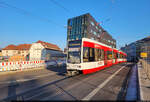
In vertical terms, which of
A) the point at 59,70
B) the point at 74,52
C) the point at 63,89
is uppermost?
the point at 74,52

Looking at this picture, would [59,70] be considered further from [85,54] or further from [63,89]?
[63,89]

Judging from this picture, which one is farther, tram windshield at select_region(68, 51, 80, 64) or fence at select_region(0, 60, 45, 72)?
fence at select_region(0, 60, 45, 72)

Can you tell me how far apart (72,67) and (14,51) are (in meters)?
77.9

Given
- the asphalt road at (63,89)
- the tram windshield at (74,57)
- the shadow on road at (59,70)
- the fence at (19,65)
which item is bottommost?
the shadow on road at (59,70)

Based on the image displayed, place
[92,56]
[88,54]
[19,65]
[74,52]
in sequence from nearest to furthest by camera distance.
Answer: [74,52]
[88,54]
[92,56]
[19,65]

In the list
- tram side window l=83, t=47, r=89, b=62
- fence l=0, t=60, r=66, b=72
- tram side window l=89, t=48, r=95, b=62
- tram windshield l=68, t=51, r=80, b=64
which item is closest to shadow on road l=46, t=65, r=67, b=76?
fence l=0, t=60, r=66, b=72

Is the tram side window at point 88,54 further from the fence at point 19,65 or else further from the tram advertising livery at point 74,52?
the fence at point 19,65

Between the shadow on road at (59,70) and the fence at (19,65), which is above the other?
the fence at (19,65)

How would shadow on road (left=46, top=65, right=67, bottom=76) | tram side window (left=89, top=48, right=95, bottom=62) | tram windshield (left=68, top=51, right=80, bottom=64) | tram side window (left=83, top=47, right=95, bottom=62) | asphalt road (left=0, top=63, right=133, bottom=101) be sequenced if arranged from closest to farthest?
asphalt road (left=0, top=63, right=133, bottom=101) < tram windshield (left=68, top=51, right=80, bottom=64) < tram side window (left=83, top=47, right=95, bottom=62) < tram side window (left=89, top=48, right=95, bottom=62) < shadow on road (left=46, top=65, right=67, bottom=76)

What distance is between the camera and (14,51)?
7138 cm

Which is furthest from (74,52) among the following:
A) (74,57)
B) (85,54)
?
(85,54)

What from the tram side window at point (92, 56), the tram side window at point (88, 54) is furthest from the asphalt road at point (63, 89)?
the tram side window at point (92, 56)

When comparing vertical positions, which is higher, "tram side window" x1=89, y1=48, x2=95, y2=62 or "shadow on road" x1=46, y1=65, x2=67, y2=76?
"tram side window" x1=89, y1=48, x2=95, y2=62

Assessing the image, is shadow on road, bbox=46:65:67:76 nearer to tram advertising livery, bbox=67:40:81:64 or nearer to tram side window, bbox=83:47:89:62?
tram advertising livery, bbox=67:40:81:64
